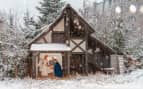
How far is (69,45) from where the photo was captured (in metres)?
29.5

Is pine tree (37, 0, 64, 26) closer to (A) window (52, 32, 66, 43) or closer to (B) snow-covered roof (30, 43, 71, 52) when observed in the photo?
(A) window (52, 32, 66, 43)

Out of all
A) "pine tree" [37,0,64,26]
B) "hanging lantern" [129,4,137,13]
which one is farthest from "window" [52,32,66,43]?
"hanging lantern" [129,4,137,13]

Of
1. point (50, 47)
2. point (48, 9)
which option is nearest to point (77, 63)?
point (50, 47)

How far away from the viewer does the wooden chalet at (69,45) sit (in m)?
29.0

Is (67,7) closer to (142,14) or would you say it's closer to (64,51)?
(64,51)

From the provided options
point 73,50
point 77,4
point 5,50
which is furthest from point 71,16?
point 77,4

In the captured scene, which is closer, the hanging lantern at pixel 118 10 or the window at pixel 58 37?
the window at pixel 58 37

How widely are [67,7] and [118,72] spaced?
8419 mm

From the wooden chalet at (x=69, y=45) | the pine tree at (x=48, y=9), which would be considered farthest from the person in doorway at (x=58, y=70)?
the pine tree at (x=48, y=9)

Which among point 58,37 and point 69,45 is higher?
point 58,37

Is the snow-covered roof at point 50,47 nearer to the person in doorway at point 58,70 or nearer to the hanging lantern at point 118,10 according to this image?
the person in doorway at point 58,70

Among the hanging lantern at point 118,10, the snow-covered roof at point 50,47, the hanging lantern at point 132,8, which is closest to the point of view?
the snow-covered roof at point 50,47

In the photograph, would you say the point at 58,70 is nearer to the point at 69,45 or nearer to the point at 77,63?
the point at 77,63

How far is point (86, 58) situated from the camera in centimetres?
2967
